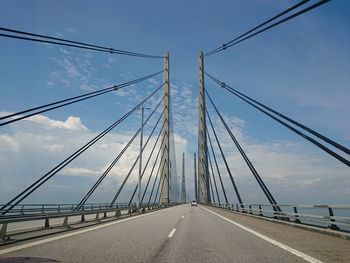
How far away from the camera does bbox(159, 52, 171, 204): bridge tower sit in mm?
53844

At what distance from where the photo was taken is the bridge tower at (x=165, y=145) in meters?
53.8

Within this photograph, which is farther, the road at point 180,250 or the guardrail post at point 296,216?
the guardrail post at point 296,216

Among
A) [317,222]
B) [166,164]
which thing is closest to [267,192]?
[317,222]

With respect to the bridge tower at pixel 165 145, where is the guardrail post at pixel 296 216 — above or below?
below

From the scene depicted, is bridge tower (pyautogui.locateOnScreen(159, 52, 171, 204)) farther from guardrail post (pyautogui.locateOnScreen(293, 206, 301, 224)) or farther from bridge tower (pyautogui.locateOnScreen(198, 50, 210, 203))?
guardrail post (pyautogui.locateOnScreen(293, 206, 301, 224))

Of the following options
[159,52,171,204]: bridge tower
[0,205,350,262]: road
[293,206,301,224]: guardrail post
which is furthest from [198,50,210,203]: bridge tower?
[0,205,350,262]: road

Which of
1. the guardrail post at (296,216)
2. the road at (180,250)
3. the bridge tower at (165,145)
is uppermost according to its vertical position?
the bridge tower at (165,145)

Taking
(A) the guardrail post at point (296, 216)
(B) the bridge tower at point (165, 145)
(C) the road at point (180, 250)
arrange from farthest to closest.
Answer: (B) the bridge tower at point (165, 145) → (A) the guardrail post at point (296, 216) → (C) the road at point (180, 250)

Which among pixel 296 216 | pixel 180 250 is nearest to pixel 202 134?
pixel 296 216

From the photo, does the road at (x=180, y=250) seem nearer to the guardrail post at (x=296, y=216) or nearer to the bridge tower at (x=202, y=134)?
the guardrail post at (x=296, y=216)

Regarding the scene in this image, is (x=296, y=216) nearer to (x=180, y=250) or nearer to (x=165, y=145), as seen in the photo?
(x=180, y=250)

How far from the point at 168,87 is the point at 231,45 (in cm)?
3186

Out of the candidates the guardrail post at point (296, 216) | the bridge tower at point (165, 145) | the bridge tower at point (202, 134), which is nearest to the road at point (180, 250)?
the guardrail post at point (296, 216)

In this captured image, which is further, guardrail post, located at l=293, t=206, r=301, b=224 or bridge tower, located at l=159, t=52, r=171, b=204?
bridge tower, located at l=159, t=52, r=171, b=204
